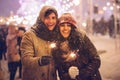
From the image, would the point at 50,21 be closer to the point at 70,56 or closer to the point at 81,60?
the point at 70,56

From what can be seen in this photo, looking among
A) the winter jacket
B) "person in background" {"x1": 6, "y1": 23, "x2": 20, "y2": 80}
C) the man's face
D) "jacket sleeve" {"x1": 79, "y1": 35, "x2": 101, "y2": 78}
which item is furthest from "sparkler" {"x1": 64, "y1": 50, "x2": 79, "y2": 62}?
the winter jacket

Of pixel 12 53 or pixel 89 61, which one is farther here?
pixel 12 53

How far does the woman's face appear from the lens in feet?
17.0

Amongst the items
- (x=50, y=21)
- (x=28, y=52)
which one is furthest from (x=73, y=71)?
(x=50, y=21)

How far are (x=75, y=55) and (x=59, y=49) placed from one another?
0.24 meters

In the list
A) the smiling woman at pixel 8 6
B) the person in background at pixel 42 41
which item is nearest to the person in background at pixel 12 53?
the person in background at pixel 42 41

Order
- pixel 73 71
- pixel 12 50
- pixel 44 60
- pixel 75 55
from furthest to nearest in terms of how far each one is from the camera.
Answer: pixel 12 50
pixel 75 55
pixel 73 71
pixel 44 60

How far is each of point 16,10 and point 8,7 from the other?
2682mm

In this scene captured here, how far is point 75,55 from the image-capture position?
16.8ft

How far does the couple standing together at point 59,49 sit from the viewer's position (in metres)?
5.12

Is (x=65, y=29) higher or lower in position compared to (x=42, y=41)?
higher

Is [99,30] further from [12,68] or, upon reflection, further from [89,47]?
[89,47]

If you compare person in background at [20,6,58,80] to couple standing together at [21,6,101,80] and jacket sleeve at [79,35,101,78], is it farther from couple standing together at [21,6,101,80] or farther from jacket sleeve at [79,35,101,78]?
jacket sleeve at [79,35,101,78]

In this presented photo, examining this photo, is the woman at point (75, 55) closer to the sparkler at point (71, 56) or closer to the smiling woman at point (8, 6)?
the sparkler at point (71, 56)
